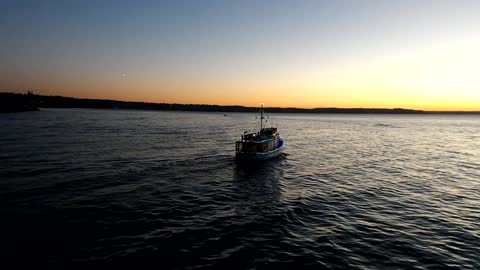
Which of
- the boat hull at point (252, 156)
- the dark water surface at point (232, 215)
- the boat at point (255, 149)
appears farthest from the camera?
the boat at point (255, 149)

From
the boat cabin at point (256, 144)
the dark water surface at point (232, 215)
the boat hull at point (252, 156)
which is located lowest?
the dark water surface at point (232, 215)

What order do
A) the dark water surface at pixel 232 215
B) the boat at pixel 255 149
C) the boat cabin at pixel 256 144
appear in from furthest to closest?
the boat cabin at pixel 256 144 → the boat at pixel 255 149 → the dark water surface at pixel 232 215

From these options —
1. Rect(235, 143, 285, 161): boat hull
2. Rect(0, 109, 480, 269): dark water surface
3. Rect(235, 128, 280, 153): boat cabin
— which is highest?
Rect(235, 128, 280, 153): boat cabin

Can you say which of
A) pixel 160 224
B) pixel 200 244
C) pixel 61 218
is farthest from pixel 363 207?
pixel 61 218

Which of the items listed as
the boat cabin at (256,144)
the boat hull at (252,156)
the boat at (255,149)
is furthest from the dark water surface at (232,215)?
the boat cabin at (256,144)

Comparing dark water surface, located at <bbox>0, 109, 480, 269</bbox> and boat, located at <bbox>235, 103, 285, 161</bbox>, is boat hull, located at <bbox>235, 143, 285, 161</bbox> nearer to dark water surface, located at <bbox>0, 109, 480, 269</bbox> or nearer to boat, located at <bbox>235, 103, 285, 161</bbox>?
boat, located at <bbox>235, 103, 285, 161</bbox>

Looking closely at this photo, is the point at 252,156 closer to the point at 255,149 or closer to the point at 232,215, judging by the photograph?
the point at 255,149

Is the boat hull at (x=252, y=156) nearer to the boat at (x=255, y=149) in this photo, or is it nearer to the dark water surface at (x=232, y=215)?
the boat at (x=255, y=149)

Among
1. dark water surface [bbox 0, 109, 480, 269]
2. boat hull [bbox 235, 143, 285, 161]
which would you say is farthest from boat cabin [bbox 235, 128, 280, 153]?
dark water surface [bbox 0, 109, 480, 269]

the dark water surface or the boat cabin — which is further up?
the boat cabin

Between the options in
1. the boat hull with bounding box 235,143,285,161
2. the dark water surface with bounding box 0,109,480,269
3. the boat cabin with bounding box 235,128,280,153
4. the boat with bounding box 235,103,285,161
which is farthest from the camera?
the boat cabin with bounding box 235,128,280,153

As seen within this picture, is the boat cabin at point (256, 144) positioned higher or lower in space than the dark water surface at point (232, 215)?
higher

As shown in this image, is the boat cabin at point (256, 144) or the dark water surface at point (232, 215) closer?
the dark water surface at point (232, 215)

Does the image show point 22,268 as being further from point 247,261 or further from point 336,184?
point 336,184
